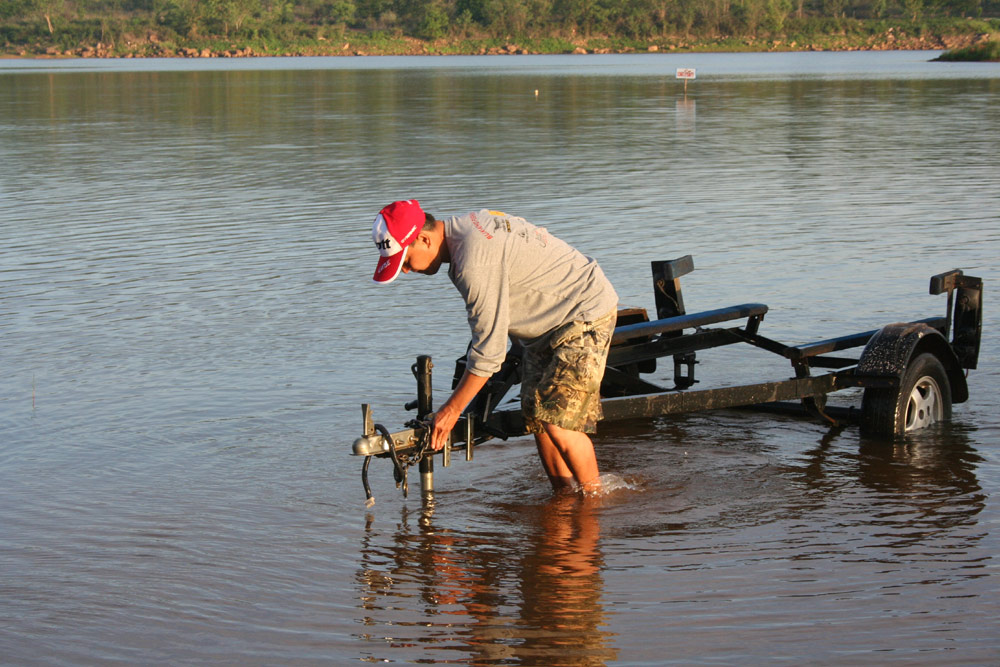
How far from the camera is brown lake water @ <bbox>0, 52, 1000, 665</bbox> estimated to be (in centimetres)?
455

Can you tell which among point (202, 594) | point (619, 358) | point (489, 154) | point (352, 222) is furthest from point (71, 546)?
point (489, 154)

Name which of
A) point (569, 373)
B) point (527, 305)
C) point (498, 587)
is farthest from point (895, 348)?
point (498, 587)

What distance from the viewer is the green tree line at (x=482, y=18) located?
411 feet

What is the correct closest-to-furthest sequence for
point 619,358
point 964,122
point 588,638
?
point 588,638
point 619,358
point 964,122

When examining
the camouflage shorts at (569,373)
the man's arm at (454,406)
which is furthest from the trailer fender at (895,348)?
the man's arm at (454,406)

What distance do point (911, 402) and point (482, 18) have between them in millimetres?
129479

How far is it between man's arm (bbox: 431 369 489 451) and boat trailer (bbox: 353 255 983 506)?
219 mm

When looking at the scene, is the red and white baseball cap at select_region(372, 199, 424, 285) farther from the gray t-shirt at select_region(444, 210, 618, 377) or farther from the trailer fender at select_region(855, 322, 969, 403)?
the trailer fender at select_region(855, 322, 969, 403)

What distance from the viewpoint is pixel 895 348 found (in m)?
6.44

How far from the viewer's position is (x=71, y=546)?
5.45 m

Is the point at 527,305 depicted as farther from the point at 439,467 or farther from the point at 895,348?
the point at 895,348

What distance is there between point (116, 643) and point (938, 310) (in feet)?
24.1

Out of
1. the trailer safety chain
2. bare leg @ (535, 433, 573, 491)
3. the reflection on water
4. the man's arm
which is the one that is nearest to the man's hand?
the man's arm

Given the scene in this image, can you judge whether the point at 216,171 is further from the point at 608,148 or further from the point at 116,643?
the point at 116,643
